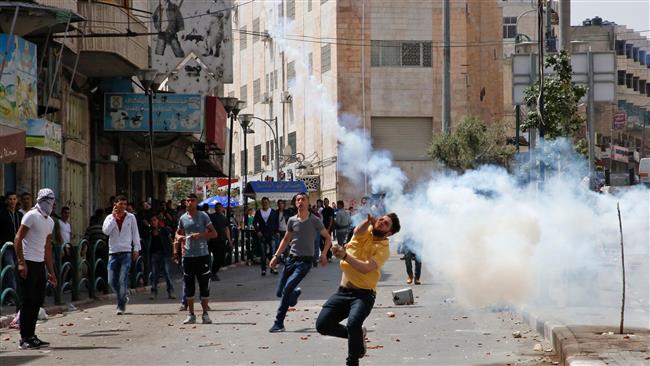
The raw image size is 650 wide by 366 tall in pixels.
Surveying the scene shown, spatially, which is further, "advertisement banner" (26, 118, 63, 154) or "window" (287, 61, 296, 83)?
"window" (287, 61, 296, 83)

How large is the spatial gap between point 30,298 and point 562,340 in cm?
579

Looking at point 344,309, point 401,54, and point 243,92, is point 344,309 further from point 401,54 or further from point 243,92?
point 243,92

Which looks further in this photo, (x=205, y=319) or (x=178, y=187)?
(x=178, y=187)

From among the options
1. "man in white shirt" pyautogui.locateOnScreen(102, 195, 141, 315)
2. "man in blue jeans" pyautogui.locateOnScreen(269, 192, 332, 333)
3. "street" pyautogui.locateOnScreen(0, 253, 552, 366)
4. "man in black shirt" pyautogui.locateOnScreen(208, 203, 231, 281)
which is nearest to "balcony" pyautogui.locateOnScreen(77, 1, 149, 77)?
"man in black shirt" pyautogui.locateOnScreen(208, 203, 231, 281)

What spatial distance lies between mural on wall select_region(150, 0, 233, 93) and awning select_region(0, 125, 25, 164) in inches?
605

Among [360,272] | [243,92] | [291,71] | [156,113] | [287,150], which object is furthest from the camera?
[243,92]

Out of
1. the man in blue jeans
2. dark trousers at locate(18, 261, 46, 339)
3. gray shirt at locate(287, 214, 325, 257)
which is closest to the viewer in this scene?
dark trousers at locate(18, 261, 46, 339)

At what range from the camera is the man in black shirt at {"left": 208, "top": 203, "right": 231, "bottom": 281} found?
26.7m

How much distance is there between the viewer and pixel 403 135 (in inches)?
2398

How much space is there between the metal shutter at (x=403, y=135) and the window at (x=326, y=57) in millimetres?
3625

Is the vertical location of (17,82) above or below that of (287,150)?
above

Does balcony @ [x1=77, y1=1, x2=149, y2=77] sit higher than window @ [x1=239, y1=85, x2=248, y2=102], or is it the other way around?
window @ [x1=239, y1=85, x2=248, y2=102]

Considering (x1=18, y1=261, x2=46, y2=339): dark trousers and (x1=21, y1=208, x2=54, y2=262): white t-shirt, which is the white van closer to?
(x1=21, y1=208, x2=54, y2=262): white t-shirt

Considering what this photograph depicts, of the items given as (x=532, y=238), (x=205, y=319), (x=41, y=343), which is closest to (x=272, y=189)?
(x=532, y=238)
